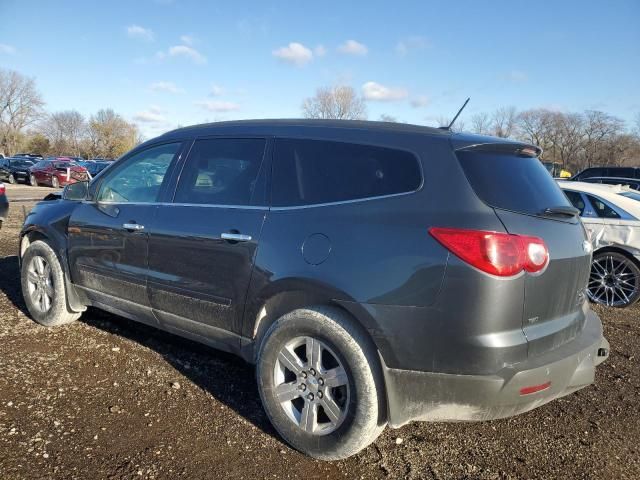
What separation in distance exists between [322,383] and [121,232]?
6.68 feet

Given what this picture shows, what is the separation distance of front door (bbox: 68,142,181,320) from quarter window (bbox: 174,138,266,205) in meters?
0.24

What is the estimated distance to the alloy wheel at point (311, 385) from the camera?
8.41 feet

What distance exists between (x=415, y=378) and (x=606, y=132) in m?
73.0

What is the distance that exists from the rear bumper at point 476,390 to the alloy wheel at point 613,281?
4532 mm

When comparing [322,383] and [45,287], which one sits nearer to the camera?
[322,383]

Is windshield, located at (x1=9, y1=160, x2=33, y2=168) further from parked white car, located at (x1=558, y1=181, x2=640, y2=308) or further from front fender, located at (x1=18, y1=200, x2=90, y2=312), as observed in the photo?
parked white car, located at (x1=558, y1=181, x2=640, y2=308)

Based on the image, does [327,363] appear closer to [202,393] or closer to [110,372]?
[202,393]

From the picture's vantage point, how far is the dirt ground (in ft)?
8.45

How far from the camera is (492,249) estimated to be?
2219mm

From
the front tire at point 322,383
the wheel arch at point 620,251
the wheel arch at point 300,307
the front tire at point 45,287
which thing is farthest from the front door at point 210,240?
the wheel arch at point 620,251

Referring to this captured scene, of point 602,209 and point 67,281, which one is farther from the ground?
point 602,209

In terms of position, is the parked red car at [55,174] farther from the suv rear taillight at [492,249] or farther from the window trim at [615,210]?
the suv rear taillight at [492,249]

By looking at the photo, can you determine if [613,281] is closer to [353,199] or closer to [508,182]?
[508,182]

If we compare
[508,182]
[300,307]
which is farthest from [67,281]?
[508,182]
